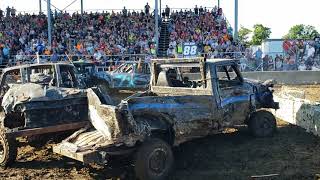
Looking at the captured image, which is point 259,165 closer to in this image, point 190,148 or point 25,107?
point 190,148

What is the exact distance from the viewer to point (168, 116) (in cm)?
804

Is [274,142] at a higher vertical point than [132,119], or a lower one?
lower

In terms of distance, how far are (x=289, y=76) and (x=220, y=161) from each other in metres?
15.1

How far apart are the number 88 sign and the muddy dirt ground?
18.1 metres

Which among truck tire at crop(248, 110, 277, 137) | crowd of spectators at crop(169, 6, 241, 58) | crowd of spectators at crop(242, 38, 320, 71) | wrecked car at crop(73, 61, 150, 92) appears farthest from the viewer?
crowd of spectators at crop(169, 6, 241, 58)

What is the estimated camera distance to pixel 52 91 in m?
8.82

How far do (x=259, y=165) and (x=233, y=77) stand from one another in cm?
250

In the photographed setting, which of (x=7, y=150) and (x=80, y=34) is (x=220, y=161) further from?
(x=80, y=34)

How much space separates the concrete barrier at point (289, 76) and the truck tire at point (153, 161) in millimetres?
15450

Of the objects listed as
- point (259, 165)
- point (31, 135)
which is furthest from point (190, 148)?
point (31, 135)

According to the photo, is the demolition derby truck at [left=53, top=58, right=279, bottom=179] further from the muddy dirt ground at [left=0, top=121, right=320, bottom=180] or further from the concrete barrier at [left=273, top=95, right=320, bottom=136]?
the concrete barrier at [left=273, top=95, right=320, bottom=136]

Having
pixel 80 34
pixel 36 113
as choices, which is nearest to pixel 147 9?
pixel 80 34

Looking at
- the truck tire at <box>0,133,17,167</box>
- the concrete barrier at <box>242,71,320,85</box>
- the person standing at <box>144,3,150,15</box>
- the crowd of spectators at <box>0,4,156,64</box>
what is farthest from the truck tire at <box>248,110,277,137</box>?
the person standing at <box>144,3,150,15</box>

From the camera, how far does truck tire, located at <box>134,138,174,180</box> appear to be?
7223 millimetres
